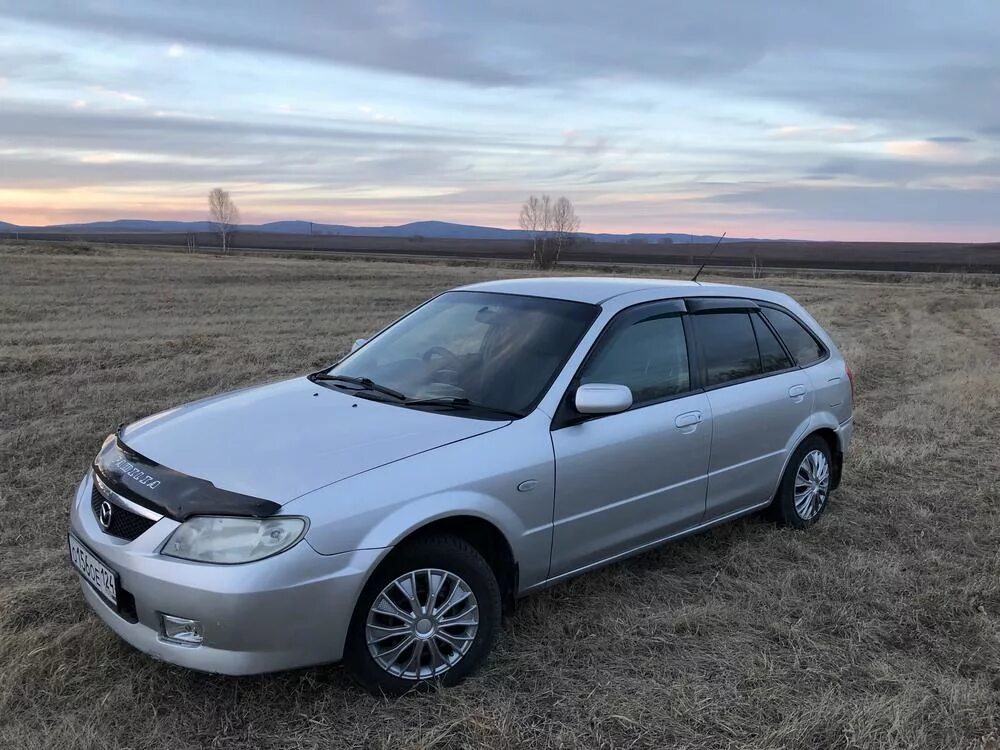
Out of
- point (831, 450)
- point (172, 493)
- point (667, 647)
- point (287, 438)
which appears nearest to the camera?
point (172, 493)

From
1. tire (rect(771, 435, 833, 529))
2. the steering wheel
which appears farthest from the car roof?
tire (rect(771, 435, 833, 529))

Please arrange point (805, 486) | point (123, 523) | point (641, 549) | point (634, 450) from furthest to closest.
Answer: point (805, 486) < point (641, 549) < point (634, 450) < point (123, 523)

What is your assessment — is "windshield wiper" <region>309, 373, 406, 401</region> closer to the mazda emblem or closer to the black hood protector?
the black hood protector

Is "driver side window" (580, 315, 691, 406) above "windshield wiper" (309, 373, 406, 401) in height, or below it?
above

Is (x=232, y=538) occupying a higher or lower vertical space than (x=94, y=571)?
higher

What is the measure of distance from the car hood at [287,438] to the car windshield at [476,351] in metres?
0.25

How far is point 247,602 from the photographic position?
8.59ft

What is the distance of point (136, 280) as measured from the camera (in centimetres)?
2266

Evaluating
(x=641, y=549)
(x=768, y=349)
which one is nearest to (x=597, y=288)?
(x=768, y=349)

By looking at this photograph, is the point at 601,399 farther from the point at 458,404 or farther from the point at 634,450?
the point at 458,404

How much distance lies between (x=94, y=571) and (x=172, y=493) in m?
0.54

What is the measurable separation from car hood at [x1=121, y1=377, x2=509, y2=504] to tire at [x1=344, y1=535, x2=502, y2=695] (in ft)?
1.35

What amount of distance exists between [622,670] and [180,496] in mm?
1963

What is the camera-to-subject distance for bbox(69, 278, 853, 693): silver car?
272 centimetres
